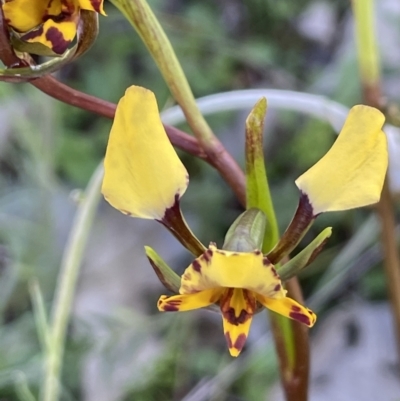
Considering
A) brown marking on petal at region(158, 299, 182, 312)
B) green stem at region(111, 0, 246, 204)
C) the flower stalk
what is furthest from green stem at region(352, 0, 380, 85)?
brown marking on petal at region(158, 299, 182, 312)

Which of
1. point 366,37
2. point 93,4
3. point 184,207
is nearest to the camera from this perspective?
point 93,4

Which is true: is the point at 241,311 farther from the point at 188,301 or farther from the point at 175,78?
the point at 175,78

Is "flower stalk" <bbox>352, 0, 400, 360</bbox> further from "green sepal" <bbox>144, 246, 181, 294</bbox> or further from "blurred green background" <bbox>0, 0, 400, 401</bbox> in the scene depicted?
"green sepal" <bbox>144, 246, 181, 294</bbox>

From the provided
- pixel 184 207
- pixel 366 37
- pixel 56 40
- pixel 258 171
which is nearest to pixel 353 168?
pixel 258 171

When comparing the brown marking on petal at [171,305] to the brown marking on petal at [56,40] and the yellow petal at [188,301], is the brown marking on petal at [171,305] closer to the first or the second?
the yellow petal at [188,301]

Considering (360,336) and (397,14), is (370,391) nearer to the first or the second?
(360,336)

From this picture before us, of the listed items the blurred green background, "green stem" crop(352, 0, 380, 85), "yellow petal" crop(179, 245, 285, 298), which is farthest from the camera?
the blurred green background
